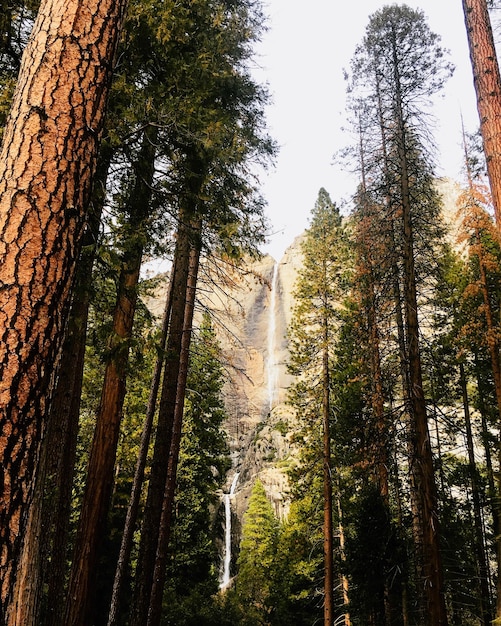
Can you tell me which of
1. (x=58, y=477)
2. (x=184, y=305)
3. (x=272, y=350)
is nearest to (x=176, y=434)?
(x=184, y=305)

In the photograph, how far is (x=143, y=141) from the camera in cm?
596

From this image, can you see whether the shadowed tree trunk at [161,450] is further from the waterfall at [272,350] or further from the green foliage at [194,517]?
the waterfall at [272,350]

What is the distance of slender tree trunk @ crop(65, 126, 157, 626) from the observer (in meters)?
4.91

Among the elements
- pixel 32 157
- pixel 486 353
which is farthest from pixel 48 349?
pixel 486 353

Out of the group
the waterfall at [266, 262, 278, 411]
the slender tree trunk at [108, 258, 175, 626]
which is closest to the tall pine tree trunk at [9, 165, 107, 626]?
the slender tree trunk at [108, 258, 175, 626]

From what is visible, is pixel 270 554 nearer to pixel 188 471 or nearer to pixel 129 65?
pixel 188 471

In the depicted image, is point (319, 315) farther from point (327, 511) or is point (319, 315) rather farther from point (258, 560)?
point (258, 560)

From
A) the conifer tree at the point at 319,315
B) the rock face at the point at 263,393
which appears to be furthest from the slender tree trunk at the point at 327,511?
the rock face at the point at 263,393

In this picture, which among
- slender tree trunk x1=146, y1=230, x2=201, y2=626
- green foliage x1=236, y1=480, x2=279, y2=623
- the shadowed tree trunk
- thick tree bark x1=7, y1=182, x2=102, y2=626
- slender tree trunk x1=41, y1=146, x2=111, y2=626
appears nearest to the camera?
thick tree bark x1=7, y1=182, x2=102, y2=626

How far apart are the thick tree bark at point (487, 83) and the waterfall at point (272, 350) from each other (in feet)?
121

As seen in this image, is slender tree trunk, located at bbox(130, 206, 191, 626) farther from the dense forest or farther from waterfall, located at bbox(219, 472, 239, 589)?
waterfall, located at bbox(219, 472, 239, 589)

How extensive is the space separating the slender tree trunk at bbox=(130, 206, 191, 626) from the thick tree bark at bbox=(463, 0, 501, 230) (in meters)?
3.44

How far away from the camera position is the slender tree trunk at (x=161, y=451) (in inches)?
246

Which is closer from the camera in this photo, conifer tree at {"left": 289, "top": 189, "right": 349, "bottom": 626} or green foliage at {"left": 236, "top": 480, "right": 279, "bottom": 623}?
conifer tree at {"left": 289, "top": 189, "right": 349, "bottom": 626}
